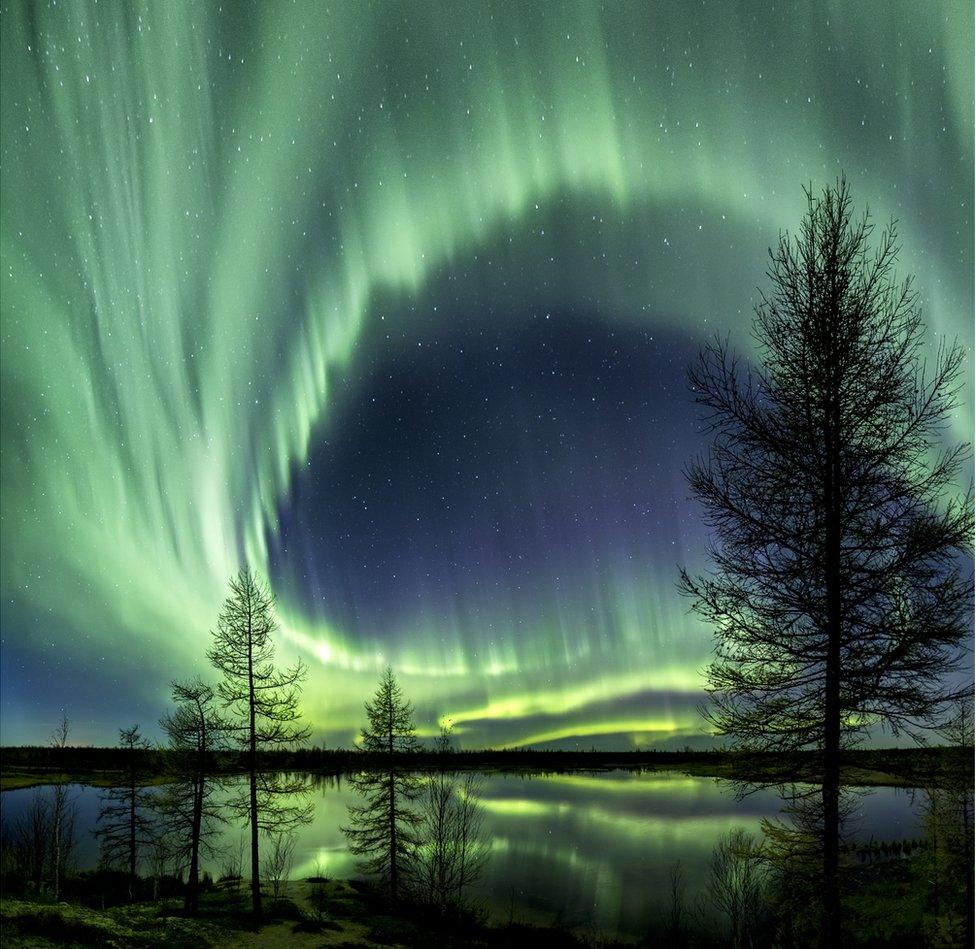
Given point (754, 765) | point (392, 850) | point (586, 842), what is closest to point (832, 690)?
point (754, 765)

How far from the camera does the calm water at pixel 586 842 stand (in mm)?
29469

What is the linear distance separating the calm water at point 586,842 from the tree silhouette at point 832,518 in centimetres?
138

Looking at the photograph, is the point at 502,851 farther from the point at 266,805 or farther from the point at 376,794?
the point at 266,805

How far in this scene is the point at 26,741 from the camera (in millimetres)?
8516

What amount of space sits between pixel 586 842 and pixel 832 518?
153 ft

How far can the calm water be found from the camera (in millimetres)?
29469

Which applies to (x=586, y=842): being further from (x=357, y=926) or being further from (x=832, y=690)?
(x=832, y=690)

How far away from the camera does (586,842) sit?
46.1 metres

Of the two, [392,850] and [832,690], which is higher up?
[832,690]

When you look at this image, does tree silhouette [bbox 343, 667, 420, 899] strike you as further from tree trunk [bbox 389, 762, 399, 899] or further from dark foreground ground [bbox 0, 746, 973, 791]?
dark foreground ground [bbox 0, 746, 973, 791]

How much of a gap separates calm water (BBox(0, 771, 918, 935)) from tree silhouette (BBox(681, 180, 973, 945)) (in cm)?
138

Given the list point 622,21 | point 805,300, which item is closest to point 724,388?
point 805,300

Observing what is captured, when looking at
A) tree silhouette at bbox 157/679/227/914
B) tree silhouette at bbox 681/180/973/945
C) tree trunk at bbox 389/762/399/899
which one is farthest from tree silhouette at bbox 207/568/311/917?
tree silhouette at bbox 681/180/973/945

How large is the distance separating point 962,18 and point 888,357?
501 cm
